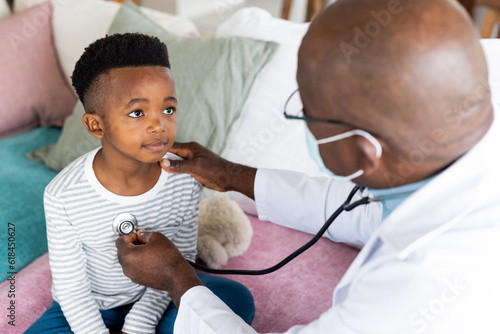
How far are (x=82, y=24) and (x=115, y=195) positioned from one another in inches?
44.9

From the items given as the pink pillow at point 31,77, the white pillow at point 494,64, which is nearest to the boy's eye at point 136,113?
the white pillow at point 494,64

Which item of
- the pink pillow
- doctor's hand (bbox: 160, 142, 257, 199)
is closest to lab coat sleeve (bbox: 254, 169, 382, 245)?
doctor's hand (bbox: 160, 142, 257, 199)

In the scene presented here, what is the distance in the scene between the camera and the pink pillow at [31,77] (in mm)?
1896

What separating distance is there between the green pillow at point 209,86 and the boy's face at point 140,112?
0.53 m

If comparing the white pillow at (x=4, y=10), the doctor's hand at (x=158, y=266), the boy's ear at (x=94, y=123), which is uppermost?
the boy's ear at (x=94, y=123)

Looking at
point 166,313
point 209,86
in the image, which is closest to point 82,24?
point 209,86

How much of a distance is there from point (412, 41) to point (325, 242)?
89 centimetres

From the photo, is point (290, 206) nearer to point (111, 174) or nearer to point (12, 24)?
point (111, 174)

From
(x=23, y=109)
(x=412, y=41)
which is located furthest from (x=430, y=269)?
(x=23, y=109)

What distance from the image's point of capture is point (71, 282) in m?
1.09

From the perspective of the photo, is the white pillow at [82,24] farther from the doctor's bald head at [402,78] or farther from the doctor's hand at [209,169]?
the doctor's bald head at [402,78]

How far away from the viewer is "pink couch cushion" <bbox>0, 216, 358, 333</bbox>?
126 centimetres

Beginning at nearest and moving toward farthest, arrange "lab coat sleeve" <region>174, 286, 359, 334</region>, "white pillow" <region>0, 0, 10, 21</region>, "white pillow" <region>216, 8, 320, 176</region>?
"lab coat sleeve" <region>174, 286, 359, 334</region> → "white pillow" <region>216, 8, 320, 176</region> → "white pillow" <region>0, 0, 10, 21</region>

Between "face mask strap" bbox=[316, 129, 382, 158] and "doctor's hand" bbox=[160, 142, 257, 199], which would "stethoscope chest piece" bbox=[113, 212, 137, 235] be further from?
"face mask strap" bbox=[316, 129, 382, 158]
